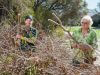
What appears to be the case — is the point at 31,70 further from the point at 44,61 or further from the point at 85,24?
the point at 85,24

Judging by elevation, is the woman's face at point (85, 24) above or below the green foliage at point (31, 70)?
above

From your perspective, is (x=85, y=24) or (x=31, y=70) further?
(x=85, y=24)

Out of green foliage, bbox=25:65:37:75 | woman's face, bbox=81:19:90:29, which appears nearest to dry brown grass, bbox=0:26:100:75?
green foliage, bbox=25:65:37:75

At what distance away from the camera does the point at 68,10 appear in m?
23.9

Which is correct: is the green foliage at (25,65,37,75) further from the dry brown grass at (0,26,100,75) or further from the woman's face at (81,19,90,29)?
the woman's face at (81,19,90,29)

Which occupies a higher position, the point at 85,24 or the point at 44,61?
the point at 85,24

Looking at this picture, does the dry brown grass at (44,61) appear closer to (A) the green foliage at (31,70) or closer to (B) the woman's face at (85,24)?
(A) the green foliage at (31,70)

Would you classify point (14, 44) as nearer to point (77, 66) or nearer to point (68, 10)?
point (77, 66)

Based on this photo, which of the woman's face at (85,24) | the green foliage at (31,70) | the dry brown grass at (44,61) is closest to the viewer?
the dry brown grass at (44,61)

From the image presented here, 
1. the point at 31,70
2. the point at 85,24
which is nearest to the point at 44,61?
the point at 31,70

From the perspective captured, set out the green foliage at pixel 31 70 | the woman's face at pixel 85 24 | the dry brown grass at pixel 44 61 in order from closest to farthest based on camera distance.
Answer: the dry brown grass at pixel 44 61 → the green foliage at pixel 31 70 → the woman's face at pixel 85 24

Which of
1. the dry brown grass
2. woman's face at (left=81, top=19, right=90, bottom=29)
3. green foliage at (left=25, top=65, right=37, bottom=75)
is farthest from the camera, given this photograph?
woman's face at (left=81, top=19, right=90, bottom=29)

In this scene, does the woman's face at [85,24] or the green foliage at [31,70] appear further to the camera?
the woman's face at [85,24]

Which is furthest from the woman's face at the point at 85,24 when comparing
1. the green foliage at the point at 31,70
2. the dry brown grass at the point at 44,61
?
the green foliage at the point at 31,70
